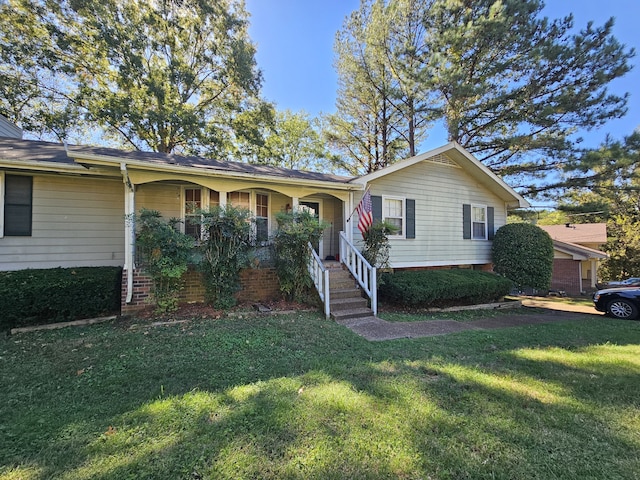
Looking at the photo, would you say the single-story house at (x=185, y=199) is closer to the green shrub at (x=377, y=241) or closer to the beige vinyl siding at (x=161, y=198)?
the beige vinyl siding at (x=161, y=198)

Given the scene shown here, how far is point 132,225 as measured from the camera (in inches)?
245

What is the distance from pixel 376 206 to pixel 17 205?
29.7 ft

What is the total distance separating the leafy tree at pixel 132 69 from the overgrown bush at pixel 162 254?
12.9 meters

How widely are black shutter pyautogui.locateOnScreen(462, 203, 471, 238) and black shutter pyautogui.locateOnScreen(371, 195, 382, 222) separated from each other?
12.9ft

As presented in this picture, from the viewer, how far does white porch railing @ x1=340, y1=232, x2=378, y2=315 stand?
23.4 feet

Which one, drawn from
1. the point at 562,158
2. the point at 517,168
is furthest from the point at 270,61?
the point at 562,158

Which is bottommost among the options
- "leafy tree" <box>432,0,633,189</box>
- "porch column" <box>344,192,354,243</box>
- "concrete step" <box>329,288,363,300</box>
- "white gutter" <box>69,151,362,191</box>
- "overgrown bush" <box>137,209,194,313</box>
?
"concrete step" <box>329,288,363,300</box>

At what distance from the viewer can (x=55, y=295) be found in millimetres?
5457

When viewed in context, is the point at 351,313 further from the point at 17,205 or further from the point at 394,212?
the point at 17,205

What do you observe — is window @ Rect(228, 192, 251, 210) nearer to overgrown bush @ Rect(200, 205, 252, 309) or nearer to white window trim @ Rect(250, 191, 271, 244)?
white window trim @ Rect(250, 191, 271, 244)

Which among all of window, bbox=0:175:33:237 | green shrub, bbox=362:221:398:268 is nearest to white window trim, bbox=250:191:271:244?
green shrub, bbox=362:221:398:268

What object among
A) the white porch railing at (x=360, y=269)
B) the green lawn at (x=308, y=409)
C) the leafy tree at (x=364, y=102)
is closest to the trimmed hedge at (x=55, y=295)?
the green lawn at (x=308, y=409)

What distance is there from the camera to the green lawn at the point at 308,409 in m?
2.09

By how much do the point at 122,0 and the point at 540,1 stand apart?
19.9 meters
